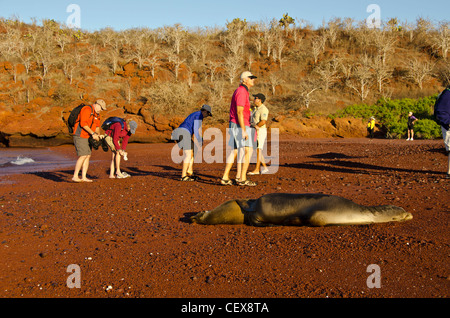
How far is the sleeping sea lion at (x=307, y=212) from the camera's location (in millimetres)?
5457

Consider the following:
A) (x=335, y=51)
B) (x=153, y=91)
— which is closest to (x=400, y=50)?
(x=335, y=51)

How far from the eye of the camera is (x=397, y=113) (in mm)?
26578

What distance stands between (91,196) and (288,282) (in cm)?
547

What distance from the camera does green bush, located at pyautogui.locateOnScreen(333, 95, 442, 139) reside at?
79.3ft

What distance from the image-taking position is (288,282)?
397 cm

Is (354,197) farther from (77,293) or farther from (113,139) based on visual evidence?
(113,139)

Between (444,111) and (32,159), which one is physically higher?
(444,111)

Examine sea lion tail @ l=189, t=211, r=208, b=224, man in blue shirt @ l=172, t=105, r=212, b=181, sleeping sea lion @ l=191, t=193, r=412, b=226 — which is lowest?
sea lion tail @ l=189, t=211, r=208, b=224

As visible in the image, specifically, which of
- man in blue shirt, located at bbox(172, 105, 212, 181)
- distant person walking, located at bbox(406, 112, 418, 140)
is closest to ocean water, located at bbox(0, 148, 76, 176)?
man in blue shirt, located at bbox(172, 105, 212, 181)

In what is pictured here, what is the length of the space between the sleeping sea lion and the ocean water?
38.4 feet

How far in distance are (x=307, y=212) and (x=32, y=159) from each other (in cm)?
1696

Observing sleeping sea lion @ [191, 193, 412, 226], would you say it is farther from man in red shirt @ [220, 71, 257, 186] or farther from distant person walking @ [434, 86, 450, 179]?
distant person walking @ [434, 86, 450, 179]

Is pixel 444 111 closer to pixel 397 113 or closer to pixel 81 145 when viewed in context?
pixel 81 145

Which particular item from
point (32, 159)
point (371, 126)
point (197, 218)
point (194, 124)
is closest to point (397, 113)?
point (371, 126)
